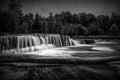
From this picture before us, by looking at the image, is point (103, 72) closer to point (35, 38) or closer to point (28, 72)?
point (28, 72)

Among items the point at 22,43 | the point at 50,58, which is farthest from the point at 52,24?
the point at 50,58

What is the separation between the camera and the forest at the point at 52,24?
21.9 m

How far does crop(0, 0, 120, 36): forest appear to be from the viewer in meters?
21.9

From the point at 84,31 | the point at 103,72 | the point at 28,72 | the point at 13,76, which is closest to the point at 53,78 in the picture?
the point at 28,72

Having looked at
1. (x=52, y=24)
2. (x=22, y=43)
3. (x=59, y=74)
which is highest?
(x=52, y=24)

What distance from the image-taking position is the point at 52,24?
41125 mm

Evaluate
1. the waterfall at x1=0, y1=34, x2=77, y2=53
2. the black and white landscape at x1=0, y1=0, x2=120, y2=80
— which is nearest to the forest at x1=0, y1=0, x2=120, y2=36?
the black and white landscape at x1=0, y1=0, x2=120, y2=80

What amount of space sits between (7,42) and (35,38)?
9.24 feet

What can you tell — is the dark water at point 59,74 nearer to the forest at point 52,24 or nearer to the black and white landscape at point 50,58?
the black and white landscape at point 50,58

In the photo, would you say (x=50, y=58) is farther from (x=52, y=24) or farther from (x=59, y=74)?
(x=52, y=24)

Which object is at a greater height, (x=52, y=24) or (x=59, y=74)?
A: (x=52, y=24)

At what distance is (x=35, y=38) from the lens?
920 centimetres

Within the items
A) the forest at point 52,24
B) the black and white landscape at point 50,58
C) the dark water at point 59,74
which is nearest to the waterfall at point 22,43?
the black and white landscape at point 50,58

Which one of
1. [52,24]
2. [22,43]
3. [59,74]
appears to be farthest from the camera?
[52,24]
